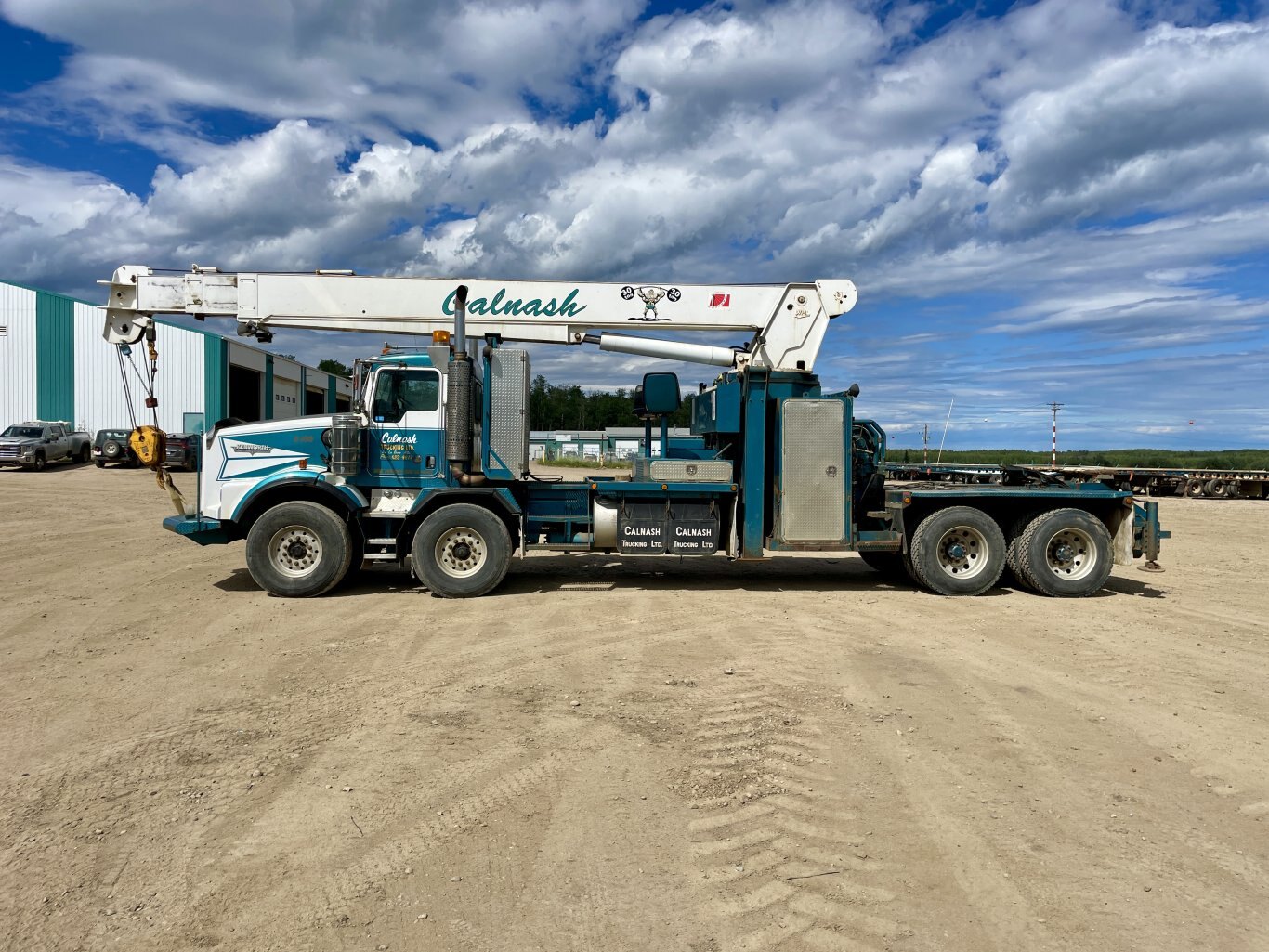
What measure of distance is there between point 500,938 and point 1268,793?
4.11m

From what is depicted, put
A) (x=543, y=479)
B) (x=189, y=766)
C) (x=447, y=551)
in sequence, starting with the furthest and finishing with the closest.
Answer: (x=543, y=479)
(x=447, y=551)
(x=189, y=766)

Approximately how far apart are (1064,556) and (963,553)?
1285 millimetres

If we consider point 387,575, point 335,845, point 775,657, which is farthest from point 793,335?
point 335,845

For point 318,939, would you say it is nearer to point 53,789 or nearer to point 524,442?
point 53,789

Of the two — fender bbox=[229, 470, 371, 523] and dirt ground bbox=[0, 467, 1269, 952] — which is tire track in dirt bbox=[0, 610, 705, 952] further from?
fender bbox=[229, 470, 371, 523]

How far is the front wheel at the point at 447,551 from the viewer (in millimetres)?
9898

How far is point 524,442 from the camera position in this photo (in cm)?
1024

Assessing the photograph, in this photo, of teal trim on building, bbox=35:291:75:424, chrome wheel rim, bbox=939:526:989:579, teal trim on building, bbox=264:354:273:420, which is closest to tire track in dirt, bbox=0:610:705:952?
chrome wheel rim, bbox=939:526:989:579

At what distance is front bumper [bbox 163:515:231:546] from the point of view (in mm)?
9992

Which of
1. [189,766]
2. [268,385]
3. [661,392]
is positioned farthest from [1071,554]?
[268,385]

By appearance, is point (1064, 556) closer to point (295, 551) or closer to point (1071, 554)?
point (1071, 554)

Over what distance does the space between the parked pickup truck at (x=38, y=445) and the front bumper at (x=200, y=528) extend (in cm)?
2514

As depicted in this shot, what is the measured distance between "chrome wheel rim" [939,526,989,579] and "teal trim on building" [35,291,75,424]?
1564 inches

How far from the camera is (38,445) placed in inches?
1195
